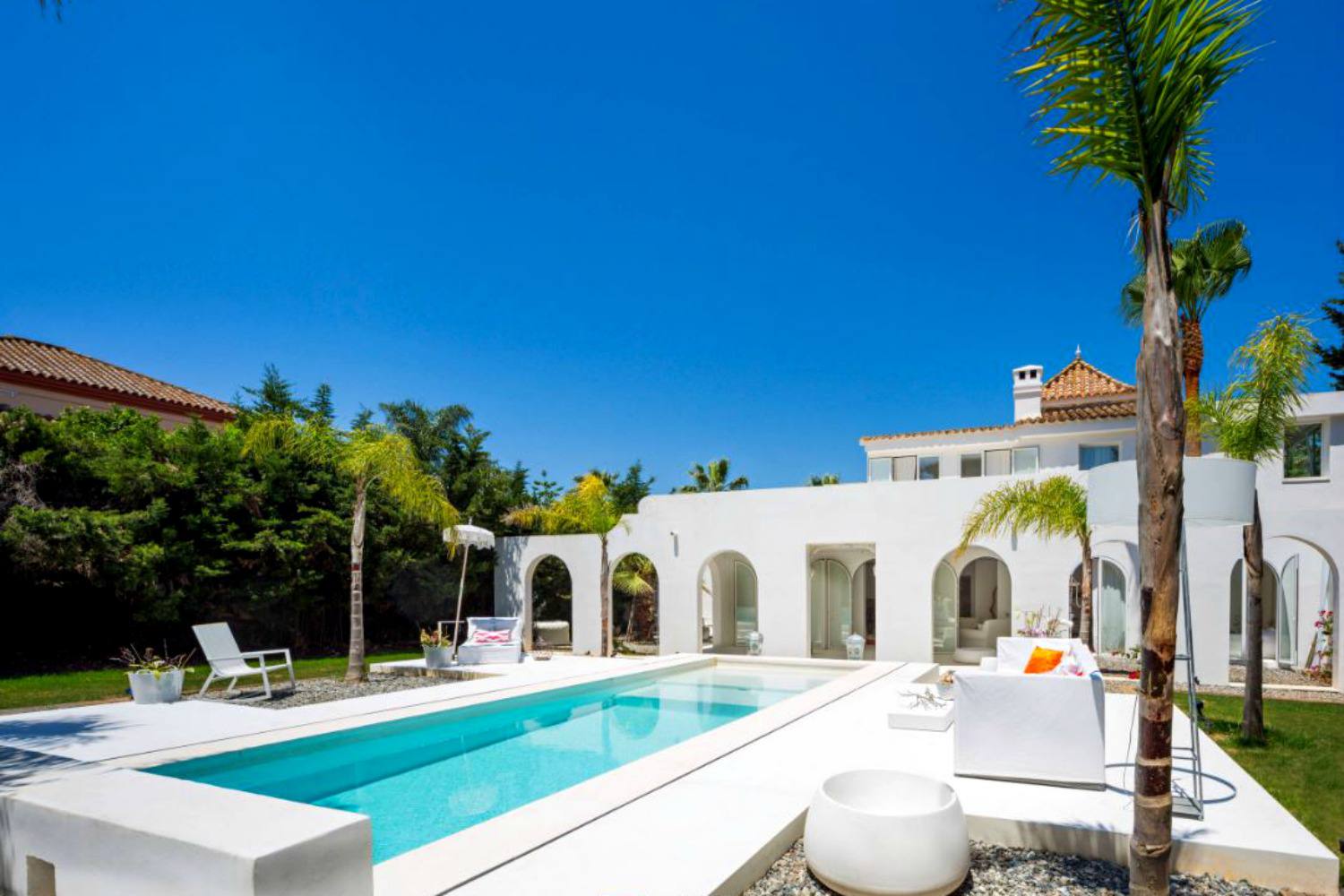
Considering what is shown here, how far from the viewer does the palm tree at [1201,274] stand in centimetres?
1164

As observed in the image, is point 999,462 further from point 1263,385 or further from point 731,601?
point 1263,385

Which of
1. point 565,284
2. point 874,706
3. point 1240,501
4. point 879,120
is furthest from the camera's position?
point 565,284

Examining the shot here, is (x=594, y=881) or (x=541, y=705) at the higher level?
(x=594, y=881)

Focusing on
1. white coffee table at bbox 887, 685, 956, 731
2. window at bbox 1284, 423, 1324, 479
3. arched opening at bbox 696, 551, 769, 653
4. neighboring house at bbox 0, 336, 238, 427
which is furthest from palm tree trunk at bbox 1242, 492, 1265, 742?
neighboring house at bbox 0, 336, 238, 427

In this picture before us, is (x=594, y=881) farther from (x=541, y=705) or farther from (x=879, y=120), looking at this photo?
(x=879, y=120)

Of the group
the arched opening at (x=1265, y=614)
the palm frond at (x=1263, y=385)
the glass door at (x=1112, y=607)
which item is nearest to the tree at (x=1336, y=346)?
the arched opening at (x=1265, y=614)

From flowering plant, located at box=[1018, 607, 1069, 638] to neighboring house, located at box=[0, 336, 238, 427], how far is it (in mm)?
21062

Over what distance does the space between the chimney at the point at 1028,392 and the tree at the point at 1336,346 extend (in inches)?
507

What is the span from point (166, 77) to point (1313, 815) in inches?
764

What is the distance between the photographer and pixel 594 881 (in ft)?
15.3

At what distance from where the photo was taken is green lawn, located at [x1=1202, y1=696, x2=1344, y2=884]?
661 cm

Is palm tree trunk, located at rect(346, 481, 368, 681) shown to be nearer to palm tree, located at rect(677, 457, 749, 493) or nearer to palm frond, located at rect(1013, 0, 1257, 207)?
palm frond, located at rect(1013, 0, 1257, 207)

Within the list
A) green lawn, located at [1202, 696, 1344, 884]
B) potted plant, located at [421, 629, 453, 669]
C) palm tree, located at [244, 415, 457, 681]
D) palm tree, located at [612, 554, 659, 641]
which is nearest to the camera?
green lawn, located at [1202, 696, 1344, 884]

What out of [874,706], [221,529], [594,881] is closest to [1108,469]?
[594,881]
